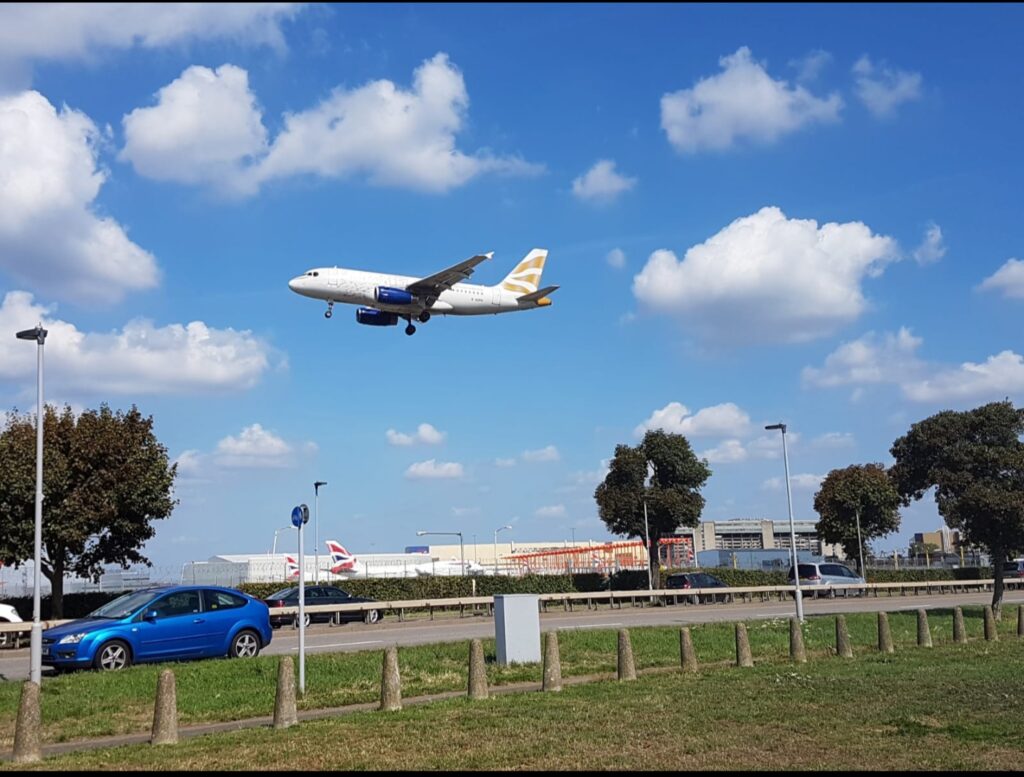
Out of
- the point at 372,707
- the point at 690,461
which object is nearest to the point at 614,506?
the point at 690,461

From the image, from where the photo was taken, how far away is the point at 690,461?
53469 mm

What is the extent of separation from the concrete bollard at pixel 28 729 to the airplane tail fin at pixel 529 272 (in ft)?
117

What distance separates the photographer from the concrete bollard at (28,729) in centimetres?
1034

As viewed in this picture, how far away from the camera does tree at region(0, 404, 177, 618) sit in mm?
31625

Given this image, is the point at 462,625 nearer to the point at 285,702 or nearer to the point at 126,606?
the point at 126,606

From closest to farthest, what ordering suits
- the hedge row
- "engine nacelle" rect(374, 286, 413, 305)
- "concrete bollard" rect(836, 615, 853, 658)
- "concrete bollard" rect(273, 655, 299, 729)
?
"concrete bollard" rect(273, 655, 299, 729), "concrete bollard" rect(836, 615, 853, 658), the hedge row, "engine nacelle" rect(374, 286, 413, 305)

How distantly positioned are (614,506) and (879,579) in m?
16.6

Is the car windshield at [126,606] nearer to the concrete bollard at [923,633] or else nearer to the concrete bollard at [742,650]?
the concrete bollard at [742,650]

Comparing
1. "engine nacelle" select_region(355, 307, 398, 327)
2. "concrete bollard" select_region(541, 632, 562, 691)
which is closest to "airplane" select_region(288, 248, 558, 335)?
"engine nacelle" select_region(355, 307, 398, 327)

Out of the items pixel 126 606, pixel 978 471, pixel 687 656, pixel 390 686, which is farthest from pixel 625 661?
pixel 978 471

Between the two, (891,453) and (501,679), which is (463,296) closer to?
(891,453)

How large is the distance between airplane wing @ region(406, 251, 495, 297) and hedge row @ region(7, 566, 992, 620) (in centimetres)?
1115

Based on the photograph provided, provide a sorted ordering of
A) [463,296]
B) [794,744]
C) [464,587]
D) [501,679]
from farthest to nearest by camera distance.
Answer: [464,587], [463,296], [501,679], [794,744]

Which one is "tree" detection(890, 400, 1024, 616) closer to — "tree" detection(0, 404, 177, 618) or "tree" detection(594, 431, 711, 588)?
"tree" detection(594, 431, 711, 588)
